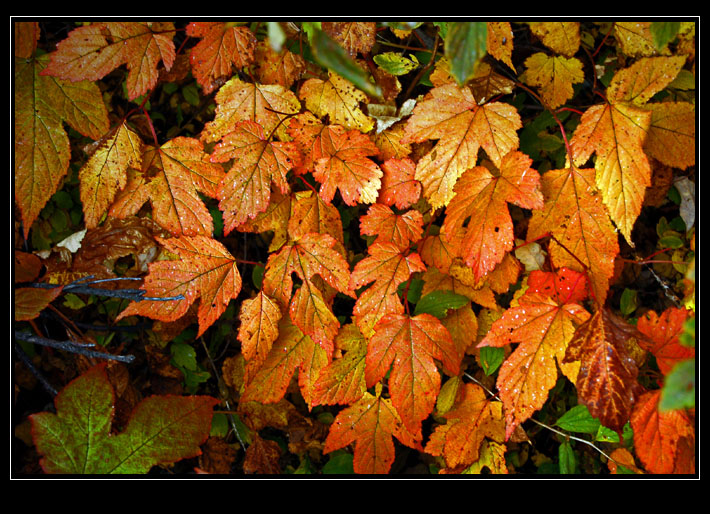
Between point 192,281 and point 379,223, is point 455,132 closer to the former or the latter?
point 379,223

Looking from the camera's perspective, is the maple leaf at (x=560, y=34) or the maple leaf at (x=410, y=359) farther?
the maple leaf at (x=560, y=34)

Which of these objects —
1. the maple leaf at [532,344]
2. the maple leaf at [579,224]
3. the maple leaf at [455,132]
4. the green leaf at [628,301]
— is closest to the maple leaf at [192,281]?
the maple leaf at [455,132]

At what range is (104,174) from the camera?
4.12ft

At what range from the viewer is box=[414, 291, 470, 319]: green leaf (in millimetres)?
1250

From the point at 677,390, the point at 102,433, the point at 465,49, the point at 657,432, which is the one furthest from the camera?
the point at 657,432

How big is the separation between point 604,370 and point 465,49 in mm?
771

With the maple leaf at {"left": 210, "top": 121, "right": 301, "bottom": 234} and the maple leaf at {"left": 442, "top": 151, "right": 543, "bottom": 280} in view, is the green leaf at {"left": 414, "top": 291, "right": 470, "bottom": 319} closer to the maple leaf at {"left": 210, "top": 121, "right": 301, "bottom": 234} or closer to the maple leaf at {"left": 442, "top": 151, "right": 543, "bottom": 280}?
the maple leaf at {"left": 442, "top": 151, "right": 543, "bottom": 280}

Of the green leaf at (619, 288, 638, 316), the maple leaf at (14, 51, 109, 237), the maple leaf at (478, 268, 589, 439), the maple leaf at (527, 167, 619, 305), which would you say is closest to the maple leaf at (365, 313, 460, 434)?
the maple leaf at (478, 268, 589, 439)

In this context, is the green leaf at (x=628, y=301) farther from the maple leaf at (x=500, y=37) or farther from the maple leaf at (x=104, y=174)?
the maple leaf at (x=104, y=174)

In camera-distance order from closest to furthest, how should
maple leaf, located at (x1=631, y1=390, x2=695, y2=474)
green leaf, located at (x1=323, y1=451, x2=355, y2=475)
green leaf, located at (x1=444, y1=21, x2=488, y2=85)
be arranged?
1. green leaf, located at (x1=444, y1=21, x2=488, y2=85)
2. maple leaf, located at (x1=631, y1=390, x2=695, y2=474)
3. green leaf, located at (x1=323, y1=451, x2=355, y2=475)

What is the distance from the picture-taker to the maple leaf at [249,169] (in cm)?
116

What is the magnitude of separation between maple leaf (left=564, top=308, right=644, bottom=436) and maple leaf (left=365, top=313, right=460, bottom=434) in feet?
0.97

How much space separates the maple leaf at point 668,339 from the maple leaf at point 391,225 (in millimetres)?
628

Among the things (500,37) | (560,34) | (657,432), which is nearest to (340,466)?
(657,432)
